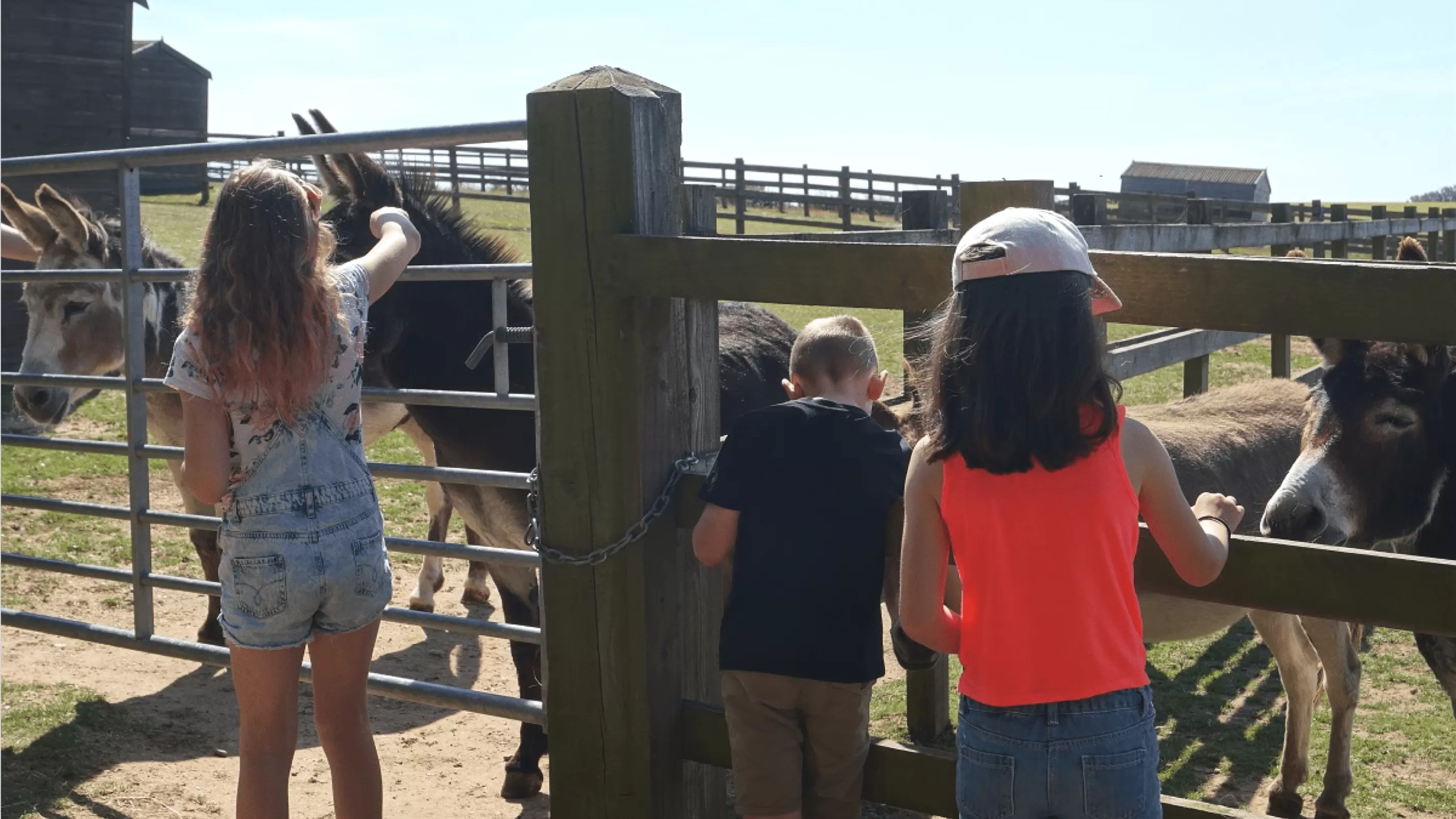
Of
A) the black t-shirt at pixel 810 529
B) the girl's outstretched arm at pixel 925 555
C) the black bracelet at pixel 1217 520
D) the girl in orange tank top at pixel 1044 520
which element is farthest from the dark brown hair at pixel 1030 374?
the black t-shirt at pixel 810 529

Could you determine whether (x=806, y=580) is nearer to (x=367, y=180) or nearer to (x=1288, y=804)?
(x=1288, y=804)

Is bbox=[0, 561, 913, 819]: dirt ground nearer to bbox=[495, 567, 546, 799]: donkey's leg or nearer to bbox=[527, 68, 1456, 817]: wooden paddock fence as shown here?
bbox=[495, 567, 546, 799]: donkey's leg

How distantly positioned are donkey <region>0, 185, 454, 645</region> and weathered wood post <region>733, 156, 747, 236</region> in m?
18.1

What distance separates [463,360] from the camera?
15.1 ft

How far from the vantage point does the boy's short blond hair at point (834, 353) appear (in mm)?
2508

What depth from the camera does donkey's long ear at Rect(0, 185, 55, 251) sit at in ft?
17.3

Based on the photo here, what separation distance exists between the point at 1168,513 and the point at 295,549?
6.12 feet

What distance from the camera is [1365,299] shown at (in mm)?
1836

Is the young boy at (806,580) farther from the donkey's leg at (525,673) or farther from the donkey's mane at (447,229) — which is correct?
the donkey's mane at (447,229)

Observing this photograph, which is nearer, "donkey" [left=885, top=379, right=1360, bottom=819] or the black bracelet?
the black bracelet

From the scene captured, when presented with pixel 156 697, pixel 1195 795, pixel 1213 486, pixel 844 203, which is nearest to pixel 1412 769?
pixel 1195 795

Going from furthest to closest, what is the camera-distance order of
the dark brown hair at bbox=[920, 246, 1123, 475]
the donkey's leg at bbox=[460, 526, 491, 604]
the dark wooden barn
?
Answer: the dark wooden barn, the donkey's leg at bbox=[460, 526, 491, 604], the dark brown hair at bbox=[920, 246, 1123, 475]

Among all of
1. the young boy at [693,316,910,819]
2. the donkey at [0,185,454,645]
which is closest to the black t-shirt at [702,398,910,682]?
the young boy at [693,316,910,819]

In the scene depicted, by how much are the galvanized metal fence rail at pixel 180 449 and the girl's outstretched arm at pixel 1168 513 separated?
158 centimetres
